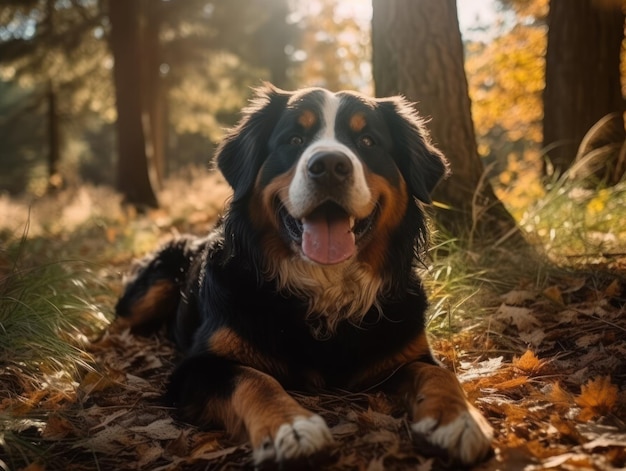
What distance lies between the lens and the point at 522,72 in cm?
1008

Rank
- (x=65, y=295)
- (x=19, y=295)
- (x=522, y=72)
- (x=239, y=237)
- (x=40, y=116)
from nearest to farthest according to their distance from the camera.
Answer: (x=239, y=237) < (x=19, y=295) < (x=65, y=295) < (x=522, y=72) < (x=40, y=116)

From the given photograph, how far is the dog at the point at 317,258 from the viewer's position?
2777mm

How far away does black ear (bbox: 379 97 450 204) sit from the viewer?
10.6ft

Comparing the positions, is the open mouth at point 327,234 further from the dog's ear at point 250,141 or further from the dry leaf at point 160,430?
the dry leaf at point 160,430

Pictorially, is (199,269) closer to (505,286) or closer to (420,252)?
(420,252)

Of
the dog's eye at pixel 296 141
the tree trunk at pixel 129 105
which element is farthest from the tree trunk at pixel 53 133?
the dog's eye at pixel 296 141

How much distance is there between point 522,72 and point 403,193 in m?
8.01

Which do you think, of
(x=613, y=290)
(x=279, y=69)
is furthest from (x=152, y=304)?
(x=279, y=69)

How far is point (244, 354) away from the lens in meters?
2.86

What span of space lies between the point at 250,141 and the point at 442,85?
7.88 ft

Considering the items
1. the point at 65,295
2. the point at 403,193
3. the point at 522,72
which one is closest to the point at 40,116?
the point at 522,72

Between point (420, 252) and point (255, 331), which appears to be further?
point (420, 252)

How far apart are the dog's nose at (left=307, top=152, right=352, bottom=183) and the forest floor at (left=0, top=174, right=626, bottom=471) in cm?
107

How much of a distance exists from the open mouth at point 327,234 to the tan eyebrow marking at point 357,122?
1.62ft
